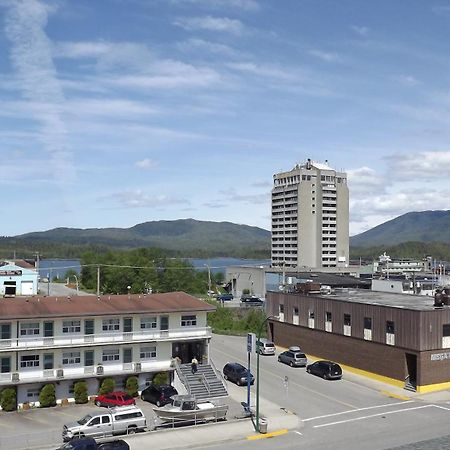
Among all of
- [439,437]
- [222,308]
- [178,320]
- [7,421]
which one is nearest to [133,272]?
[222,308]

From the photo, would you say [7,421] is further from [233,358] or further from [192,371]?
[233,358]

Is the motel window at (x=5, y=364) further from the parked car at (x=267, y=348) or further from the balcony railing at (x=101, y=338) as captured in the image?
the parked car at (x=267, y=348)

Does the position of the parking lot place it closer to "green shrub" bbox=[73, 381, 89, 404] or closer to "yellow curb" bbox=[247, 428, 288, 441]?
"green shrub" bbox=[73, 381, 89, 404]

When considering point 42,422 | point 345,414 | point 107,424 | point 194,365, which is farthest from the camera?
point 194,365

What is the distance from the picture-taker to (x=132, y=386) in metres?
43.8

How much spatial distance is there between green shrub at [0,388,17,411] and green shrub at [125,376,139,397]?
7722 mm

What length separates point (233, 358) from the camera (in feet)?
191

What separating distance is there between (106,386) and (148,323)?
220 inches

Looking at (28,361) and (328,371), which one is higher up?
(28,361)

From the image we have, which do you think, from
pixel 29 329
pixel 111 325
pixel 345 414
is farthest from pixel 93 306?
pixel 345 414

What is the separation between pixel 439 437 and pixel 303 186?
15523 centimetres

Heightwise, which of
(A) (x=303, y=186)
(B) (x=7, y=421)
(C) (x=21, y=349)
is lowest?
(B) (x=7, y=421)

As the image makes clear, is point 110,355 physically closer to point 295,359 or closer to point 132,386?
point 132,386

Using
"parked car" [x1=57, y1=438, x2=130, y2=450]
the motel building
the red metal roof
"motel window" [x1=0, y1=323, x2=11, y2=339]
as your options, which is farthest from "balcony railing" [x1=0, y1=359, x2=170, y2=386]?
"parked car" [x1=57, y1=438, x2=130, y2=450]
